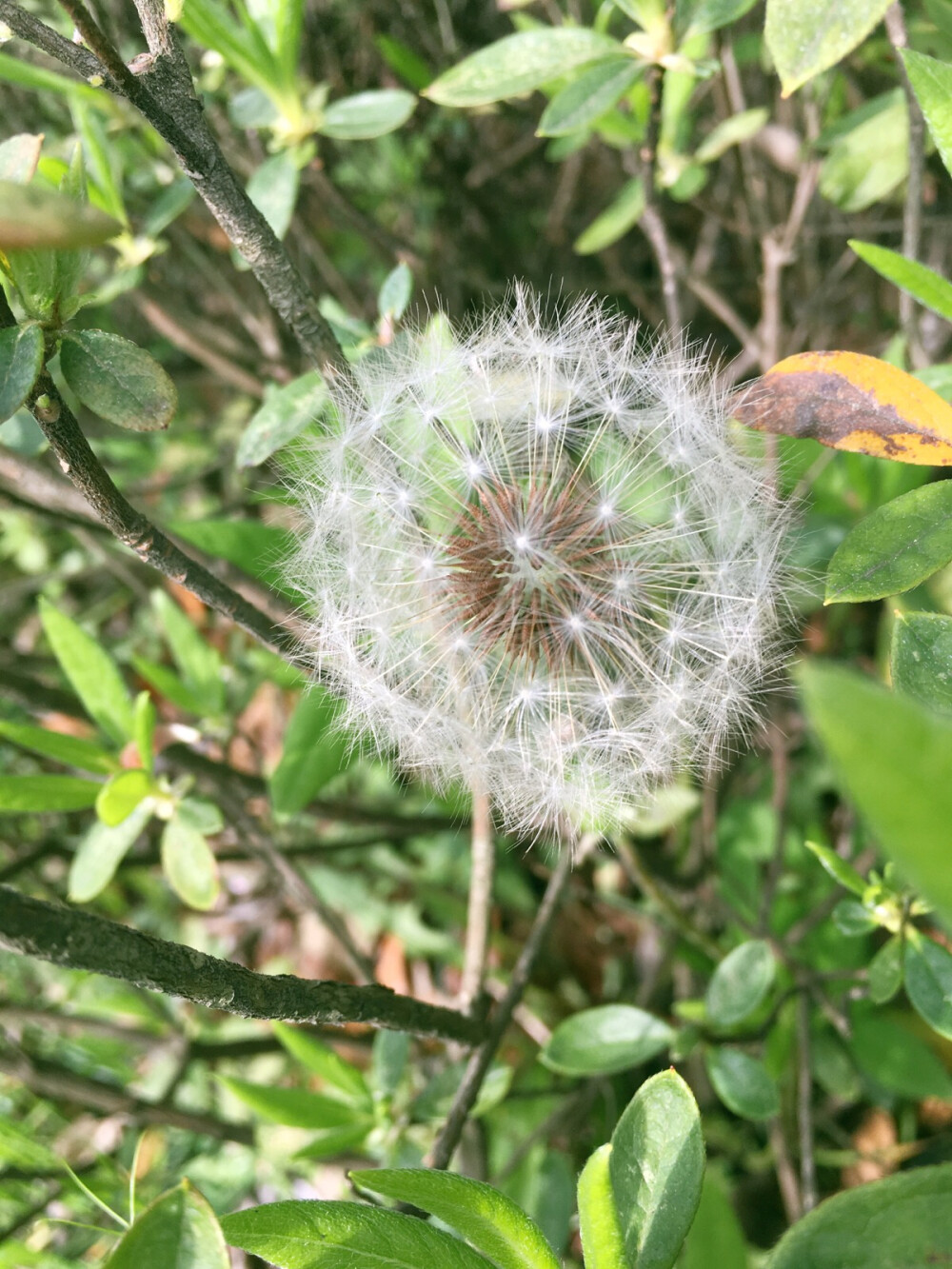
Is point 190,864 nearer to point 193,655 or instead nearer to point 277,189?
point 193,655

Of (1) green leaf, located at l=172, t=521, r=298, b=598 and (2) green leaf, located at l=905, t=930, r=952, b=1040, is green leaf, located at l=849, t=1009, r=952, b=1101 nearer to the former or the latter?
(2) green leaf, located at l=905, t=930, r=952, b=1040

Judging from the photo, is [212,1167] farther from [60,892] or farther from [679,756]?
[679,756]

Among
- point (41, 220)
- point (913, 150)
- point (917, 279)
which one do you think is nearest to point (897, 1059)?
point (917, 279)

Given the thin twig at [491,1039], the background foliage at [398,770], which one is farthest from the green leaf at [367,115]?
the thin twig at [491,1039]

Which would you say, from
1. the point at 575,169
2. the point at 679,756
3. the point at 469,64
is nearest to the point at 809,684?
the point at 679,756

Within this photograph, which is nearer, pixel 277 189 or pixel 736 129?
pixel 277 189

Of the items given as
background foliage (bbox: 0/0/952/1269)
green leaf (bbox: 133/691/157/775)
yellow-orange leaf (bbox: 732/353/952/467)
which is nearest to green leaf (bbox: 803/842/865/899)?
background foliage (bbox: 0/0/952/1269)

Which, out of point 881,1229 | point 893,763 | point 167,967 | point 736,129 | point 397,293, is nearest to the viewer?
point 893,763
